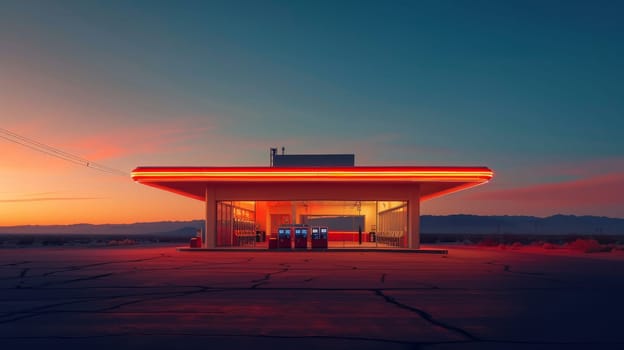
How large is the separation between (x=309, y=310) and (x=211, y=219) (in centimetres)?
2360

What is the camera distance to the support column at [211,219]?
107 ft

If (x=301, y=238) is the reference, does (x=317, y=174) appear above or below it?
above

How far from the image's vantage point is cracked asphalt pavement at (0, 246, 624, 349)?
7.70 metres

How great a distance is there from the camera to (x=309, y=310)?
10.1 metres

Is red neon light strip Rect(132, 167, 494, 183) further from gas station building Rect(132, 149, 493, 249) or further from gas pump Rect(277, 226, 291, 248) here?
gas pump Rect(277, 226, 291, 248)

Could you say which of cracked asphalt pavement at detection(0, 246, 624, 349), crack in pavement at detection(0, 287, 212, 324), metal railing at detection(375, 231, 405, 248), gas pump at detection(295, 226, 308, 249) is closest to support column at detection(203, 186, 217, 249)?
gas pump at detection(295, 226, 308, 249)

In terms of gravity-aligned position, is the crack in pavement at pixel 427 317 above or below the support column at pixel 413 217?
below

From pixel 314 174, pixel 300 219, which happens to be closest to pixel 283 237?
pixel 314 174

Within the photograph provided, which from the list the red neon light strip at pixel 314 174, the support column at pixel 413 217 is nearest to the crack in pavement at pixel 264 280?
the red neon light strip at pixel 314 174

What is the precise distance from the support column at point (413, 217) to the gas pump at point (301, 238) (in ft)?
20.3

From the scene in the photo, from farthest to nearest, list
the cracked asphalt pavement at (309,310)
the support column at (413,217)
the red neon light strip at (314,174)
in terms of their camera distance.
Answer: the support column at (413,217), the red neon light strip at (314,174), the cracked asphalt pavement at (309,310)

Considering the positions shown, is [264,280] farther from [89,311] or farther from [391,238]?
[391,238]

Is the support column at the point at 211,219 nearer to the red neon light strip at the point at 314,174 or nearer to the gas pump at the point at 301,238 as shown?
the red neon light strip at the point at 314,174

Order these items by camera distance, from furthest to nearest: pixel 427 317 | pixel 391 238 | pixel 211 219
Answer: pixel 391 238 < pixel 211 219 < pixel 427 317
